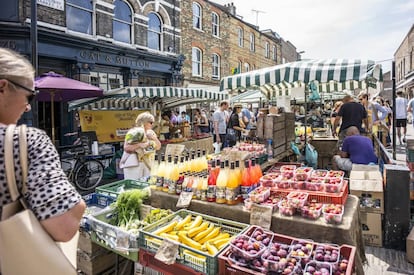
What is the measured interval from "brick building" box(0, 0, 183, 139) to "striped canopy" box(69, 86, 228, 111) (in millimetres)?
1483

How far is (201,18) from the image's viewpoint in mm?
17906

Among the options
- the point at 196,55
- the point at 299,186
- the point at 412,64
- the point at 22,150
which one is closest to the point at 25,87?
the point at 22,150

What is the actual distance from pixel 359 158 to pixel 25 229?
534 centimetres

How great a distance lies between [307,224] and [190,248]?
100 cm

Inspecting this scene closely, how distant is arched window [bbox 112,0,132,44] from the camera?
12.4 meters

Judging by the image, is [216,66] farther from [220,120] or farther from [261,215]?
[261,215]

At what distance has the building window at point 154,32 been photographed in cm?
1420

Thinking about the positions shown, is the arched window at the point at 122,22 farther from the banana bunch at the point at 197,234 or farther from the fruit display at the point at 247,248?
the fruit display at the point at 247,248

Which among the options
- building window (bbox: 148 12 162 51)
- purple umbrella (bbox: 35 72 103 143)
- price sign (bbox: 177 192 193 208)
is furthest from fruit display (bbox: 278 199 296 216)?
building window (bbox: 148 12 162 51)

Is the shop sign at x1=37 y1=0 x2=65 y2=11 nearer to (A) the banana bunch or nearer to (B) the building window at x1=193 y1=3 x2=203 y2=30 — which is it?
(B) the building window at x1=193 y1=3 x2=203 y2=30

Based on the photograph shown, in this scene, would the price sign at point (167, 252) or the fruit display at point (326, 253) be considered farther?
the price sign at point (167, 252)

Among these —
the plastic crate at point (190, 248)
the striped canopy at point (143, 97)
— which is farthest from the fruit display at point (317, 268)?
the striped canopy at point (143, 97)

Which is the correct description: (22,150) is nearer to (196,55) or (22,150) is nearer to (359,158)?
(359,158)

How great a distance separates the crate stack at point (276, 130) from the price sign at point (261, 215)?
279 centimetres
